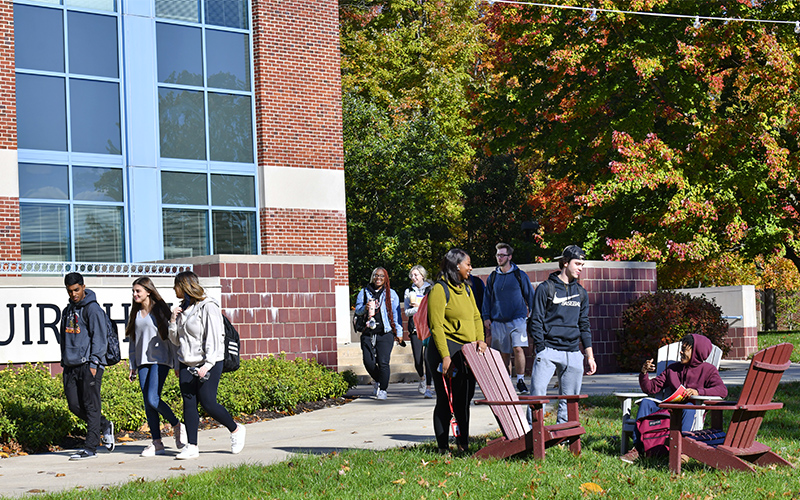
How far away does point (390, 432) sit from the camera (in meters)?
10.3

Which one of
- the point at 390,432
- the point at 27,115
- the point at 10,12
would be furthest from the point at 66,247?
the point at 390,432

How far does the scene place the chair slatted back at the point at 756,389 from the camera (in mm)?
7473

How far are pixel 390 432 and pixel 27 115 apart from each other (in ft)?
38.2

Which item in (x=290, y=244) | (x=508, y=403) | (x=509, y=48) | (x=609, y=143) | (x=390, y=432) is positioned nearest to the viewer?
(x=508, y=403)

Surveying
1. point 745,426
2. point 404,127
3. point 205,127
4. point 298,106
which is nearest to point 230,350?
point 745,426

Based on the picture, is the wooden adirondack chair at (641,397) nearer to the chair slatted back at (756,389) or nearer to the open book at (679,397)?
the open book at (679,397)

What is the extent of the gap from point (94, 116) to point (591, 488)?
15.1 m

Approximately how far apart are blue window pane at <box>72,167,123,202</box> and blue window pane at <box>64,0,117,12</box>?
318 centimetres

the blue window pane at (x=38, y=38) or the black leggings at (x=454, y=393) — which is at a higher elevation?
the blue window pane at (x=38, y=38)

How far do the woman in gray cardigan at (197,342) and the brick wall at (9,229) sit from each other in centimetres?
1032

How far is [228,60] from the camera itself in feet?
68.7

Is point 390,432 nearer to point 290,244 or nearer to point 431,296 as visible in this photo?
point 431,296

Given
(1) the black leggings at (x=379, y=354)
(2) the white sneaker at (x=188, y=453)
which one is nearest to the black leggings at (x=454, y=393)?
(2) the white sneaker at (x=188, y=453)

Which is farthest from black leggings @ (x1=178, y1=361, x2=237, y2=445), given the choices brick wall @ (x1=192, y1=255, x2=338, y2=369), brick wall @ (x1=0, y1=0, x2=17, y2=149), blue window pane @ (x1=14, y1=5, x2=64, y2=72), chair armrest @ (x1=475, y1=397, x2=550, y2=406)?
blue window pane @ (x1=14, y1=5, x2=64, y2=72)
